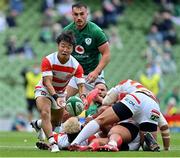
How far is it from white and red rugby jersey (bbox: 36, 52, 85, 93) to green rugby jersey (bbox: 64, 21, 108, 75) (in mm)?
1809

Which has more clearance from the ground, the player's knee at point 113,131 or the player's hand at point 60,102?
the player's hand at point 60,102

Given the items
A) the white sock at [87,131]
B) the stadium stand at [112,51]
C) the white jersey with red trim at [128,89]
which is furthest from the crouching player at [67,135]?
the stadium stand at [112,51]

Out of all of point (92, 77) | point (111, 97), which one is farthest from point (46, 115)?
point (92, 77)

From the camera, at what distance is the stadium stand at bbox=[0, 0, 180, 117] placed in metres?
26.5

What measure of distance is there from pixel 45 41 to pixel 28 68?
236cm

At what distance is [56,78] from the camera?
40.6 ft

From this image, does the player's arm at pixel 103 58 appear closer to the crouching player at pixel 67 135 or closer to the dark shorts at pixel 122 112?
the crouching player at pixel 67 135

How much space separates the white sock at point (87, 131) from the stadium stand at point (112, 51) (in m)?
14.1

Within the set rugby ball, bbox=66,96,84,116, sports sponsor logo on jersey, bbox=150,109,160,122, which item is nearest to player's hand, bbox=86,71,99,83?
rugby ball, bbox=66,96,84,116

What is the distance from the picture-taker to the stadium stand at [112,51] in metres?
26.5

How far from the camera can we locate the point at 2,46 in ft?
92.1

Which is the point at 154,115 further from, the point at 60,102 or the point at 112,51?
the point at 112,51

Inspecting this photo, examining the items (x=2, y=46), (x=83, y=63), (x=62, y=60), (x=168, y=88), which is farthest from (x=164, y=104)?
(x=62, y=60)

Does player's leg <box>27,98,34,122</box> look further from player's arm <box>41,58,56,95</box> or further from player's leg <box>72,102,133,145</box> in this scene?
player's leg <box>72,102,133,145</box>
